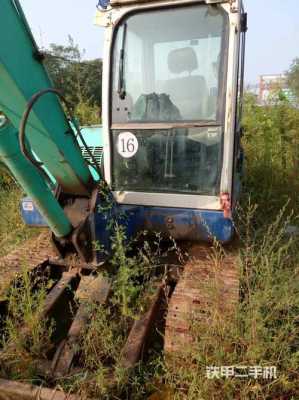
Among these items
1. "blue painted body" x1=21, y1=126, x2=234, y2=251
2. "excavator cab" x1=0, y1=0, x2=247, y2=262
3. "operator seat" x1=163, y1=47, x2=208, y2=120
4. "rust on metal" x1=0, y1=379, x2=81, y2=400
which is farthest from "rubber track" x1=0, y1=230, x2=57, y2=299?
"operator seat" x1=163, y1=47, x2=208, y2=120

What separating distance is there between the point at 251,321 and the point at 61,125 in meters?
1.58

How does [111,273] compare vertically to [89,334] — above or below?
above

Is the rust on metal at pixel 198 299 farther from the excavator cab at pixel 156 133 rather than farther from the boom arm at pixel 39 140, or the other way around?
the boom arm at pixel 39 140

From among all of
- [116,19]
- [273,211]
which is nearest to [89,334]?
[116,19]

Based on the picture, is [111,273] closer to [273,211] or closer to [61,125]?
[61,125]

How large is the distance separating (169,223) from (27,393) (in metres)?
1.41

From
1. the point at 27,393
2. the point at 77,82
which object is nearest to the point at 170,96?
the point at 27,393

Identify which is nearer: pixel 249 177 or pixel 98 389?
→ pixel 98 389

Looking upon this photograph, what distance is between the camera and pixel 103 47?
2686 millimetres

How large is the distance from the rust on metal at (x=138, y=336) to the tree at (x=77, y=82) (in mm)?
3517

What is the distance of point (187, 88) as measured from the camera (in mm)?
2584

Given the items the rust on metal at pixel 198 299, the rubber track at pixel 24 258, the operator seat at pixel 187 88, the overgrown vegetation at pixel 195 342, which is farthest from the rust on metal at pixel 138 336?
the operator seat at pixel 187 88

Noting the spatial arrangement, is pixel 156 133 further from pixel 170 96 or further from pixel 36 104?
pixel 36 104

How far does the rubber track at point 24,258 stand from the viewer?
262 cm
